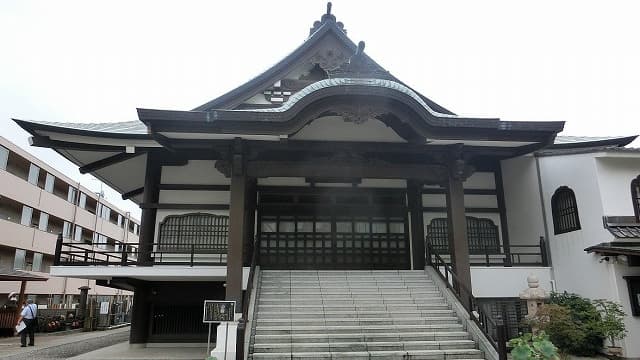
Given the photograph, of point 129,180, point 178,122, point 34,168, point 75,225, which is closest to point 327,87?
point 178,122

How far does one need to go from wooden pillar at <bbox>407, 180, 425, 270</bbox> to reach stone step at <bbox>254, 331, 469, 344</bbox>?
4359mm

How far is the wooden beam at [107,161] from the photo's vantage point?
13.8m

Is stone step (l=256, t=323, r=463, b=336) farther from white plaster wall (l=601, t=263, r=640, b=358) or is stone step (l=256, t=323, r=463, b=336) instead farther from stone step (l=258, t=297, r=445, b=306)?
white plaster wall (l=601, t=263, r=640, b=358)

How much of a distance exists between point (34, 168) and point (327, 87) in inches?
1079

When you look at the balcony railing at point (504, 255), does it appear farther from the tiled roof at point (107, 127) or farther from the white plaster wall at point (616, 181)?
the tiled roof at point (107, 127)

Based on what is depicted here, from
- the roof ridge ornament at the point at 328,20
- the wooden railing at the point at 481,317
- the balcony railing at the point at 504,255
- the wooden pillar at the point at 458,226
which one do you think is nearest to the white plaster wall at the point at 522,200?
the balcony railing at the point at 504,255

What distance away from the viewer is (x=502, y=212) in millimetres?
14430

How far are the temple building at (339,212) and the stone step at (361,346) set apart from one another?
0.03 meters

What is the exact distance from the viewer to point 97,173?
50.3 feet

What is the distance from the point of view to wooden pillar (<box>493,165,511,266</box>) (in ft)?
45.3

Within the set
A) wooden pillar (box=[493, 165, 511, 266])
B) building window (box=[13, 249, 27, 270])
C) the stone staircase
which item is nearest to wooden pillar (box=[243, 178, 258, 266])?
the stone staircase

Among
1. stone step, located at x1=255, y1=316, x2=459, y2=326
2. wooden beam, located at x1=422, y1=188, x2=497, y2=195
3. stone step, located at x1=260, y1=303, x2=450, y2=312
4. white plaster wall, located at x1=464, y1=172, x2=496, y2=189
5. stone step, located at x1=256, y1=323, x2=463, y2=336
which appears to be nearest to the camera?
stone step, located at x1=256, y1=323, x2=463, y2=336

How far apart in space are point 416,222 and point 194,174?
704 cm

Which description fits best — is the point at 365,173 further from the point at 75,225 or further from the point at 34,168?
the point at 75,225
